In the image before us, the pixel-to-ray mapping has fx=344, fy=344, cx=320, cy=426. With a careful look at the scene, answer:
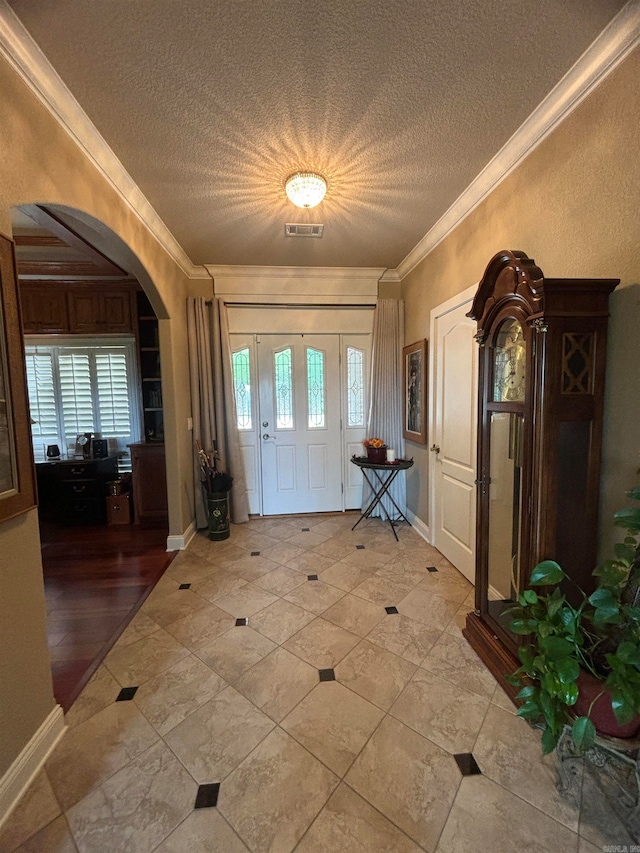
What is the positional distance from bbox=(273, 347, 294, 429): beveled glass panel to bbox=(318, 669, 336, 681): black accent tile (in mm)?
2580

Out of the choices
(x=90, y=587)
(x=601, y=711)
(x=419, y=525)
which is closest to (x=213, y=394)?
(x=90, y=587)

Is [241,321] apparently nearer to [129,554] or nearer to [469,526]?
[129,554]

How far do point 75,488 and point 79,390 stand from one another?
49.1 inches

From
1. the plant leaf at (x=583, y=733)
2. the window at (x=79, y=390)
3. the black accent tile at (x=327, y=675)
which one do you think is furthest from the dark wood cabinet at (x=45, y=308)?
the plant leaf at (x=583, y=733)

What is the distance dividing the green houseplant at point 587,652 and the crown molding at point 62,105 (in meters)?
2.64

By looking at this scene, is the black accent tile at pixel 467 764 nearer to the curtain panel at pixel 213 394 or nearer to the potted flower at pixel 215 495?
the potted flower at pixel 215 495

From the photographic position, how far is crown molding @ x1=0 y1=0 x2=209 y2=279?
48.5 inches

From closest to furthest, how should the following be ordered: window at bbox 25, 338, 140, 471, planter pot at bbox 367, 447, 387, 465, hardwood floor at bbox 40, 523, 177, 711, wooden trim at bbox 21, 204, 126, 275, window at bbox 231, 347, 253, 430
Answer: hardwood floor at bbox 40, 523, 177, 711, wooden trim at bbox 21, 204, 126, 275, planter pot at bbox 367, 447, 387, 465, window at bbox 231, 347, 253, 430, window at bbox 25, 338, 140, 471

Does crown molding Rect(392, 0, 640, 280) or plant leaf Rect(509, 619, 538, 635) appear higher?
crown molding Rect(392, 0, 640, 280)

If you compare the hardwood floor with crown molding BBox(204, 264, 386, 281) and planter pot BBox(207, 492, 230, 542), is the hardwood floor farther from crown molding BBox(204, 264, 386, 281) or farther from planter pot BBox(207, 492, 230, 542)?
crown molding BBox(204, 264, 386, 281)

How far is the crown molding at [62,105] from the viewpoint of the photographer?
1.23m

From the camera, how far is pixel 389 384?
3.75m

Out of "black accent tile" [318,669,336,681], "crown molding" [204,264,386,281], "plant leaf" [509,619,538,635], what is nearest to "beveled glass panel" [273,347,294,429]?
"crown molding" [204,264,386,281]

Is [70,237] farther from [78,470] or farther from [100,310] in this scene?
[78,470]
